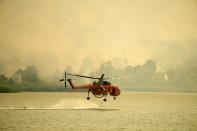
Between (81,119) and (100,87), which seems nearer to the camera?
(100,87)

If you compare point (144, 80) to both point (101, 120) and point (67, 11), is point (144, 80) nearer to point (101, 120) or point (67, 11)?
point (101, 120)

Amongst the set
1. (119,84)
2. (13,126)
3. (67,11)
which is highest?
(67,11)

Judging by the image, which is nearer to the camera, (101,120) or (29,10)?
(29,10)

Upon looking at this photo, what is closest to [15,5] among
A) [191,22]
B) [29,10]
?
[29,10]

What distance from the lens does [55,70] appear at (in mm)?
10891

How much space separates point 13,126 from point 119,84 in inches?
120

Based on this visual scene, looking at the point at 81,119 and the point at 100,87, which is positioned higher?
the point at 100,87

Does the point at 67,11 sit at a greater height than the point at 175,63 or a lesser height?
greater

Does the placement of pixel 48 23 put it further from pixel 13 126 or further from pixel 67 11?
pixel 13 126

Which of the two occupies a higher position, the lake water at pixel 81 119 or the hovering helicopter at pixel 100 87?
the hovering helicopter at pixel 100 87

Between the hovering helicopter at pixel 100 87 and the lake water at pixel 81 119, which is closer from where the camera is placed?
the lake water at pixel 81 119

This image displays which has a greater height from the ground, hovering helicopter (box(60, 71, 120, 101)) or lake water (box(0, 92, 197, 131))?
hovering helicopter (box(60, 71, 120, 101))

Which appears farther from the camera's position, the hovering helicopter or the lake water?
the hovering helicopter

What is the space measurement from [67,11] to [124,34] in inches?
65.7
